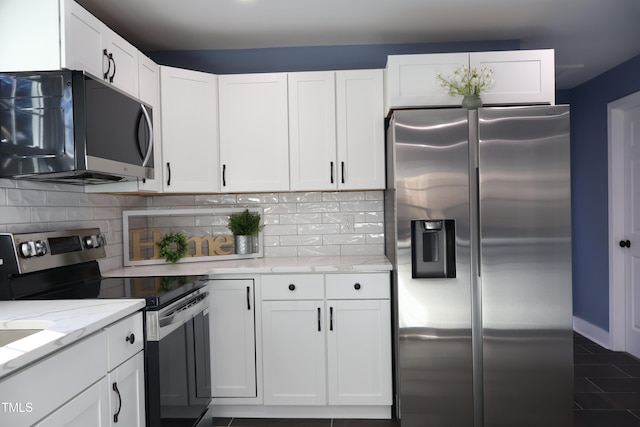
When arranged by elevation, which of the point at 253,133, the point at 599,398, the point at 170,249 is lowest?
the point at 599,398

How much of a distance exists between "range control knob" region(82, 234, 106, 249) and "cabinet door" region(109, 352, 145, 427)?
821 mm

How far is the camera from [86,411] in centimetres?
164

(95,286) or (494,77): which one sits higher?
(494,77)

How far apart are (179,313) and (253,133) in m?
1.37

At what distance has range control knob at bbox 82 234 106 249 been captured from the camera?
2.62 metres

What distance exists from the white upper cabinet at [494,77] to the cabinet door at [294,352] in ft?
4.65

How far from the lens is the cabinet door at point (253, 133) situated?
10.7ft

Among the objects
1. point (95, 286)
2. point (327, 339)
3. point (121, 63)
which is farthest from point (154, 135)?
point (327, 339)

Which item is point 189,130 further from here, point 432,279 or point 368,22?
point 432,279

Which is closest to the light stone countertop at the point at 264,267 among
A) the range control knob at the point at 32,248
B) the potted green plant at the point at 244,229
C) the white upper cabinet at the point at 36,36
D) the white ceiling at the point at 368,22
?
the potted green plant at the point at 244,229

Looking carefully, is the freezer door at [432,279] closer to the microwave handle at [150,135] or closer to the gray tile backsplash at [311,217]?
the gray tile backsplash at [311,217]

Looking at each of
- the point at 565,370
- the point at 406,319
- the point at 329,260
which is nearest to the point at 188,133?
the point at 329,260

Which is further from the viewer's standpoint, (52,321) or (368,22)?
(368,22)

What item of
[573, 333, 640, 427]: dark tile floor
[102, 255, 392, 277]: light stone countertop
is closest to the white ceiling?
[102, 255, 392, 277]: light stone countertop
